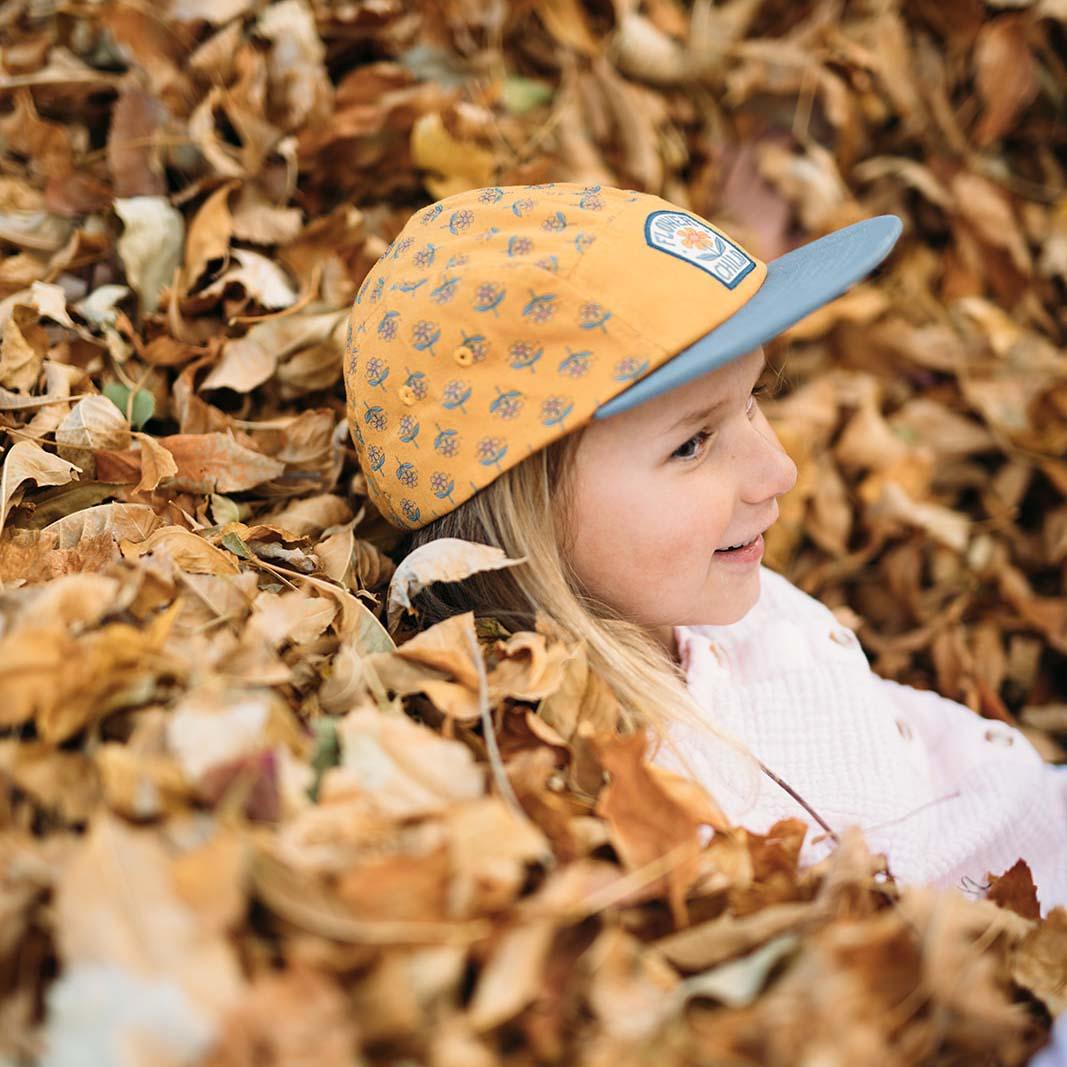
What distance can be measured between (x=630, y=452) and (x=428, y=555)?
0.23 metres

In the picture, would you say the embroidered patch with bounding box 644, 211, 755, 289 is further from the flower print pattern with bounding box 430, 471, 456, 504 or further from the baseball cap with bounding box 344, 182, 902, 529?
the flower print pattern with bounding box 430, 471, 456, 504

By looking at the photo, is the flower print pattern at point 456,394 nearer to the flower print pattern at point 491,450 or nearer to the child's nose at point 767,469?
the flower print pattern at point 491,450

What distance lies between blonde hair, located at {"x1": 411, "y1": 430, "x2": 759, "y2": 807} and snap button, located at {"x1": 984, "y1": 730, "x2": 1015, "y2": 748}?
0.48 metres

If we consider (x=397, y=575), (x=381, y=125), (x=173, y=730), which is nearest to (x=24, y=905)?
(x=173, y=730)

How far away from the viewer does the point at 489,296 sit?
3.17ft

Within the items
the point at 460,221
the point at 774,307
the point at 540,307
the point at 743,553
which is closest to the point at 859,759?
the point at 743,553

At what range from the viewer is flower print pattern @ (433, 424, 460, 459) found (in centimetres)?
101

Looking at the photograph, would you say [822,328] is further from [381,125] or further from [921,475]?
[381,125]

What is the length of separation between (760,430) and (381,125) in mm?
751

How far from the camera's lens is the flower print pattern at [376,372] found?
1.03m

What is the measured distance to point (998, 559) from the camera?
1803 millimetres

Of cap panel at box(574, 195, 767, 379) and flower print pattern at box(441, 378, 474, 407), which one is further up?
cap panel at box(574, 195, 767, 379)

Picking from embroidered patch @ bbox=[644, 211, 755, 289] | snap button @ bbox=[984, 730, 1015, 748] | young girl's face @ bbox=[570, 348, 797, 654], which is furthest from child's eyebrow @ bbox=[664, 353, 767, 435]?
snap button @ bbox=[984, 730, 1015, 748]

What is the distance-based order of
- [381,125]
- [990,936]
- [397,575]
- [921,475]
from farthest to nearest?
[921,475]
[381,125]
[397,575]
[990,936]
